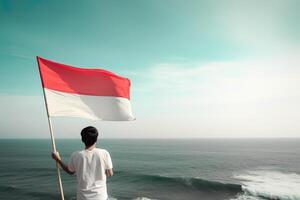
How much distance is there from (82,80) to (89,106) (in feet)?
2.42

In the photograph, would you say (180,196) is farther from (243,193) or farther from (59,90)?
(59,90)

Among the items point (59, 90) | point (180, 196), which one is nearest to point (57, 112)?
point (59, 90)

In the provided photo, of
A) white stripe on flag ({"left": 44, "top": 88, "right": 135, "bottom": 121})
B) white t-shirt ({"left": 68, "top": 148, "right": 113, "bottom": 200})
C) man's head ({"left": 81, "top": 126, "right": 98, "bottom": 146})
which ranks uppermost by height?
white stripe on flag ({"left": 44, "top": 88, "right": 135, "bottom": 121})

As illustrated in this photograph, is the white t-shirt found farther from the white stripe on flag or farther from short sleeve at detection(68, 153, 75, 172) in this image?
the white stripe on flag

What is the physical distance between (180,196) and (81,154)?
101 ft

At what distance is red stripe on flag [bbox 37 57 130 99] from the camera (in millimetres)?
5211

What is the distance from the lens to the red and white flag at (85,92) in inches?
200

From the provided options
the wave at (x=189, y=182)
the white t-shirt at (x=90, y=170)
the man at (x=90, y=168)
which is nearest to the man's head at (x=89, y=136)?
the man at (x=90, y=168)

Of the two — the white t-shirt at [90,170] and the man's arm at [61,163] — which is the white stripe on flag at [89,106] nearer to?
the man's arm at [61,163]

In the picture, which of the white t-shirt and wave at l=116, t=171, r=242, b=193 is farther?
wave at l=116, t=171, r=242, b=193

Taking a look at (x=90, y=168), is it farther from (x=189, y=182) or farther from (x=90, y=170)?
(x=189, y=182)

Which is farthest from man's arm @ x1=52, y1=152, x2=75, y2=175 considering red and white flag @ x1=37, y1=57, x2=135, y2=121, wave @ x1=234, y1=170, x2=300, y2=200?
wave @ x1=234, y1=170, x2=300, y2=200

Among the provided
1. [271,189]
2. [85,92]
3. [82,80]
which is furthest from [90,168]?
[271,189]

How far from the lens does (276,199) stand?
2661cm
